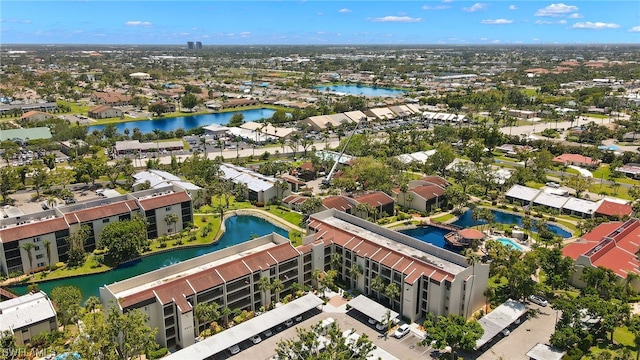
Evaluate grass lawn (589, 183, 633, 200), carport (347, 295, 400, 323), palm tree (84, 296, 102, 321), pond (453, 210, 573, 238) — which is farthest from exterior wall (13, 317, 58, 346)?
grass lawn (589, 183, 633, 200)

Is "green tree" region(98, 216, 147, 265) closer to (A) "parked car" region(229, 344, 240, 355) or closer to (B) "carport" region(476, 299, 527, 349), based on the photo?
(A) "parked car" region(229, 344, 240, 355)

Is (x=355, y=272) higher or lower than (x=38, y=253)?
higher

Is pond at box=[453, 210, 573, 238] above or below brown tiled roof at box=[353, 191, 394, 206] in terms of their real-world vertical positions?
below

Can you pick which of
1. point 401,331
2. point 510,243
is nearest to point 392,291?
point 401,331

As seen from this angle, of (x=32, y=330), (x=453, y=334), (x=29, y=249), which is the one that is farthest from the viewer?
(x=29, y=249)

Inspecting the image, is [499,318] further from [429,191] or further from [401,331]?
[429,191]

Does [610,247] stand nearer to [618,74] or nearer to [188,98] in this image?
[188,98]

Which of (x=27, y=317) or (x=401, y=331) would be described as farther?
(x=401, y=331)
